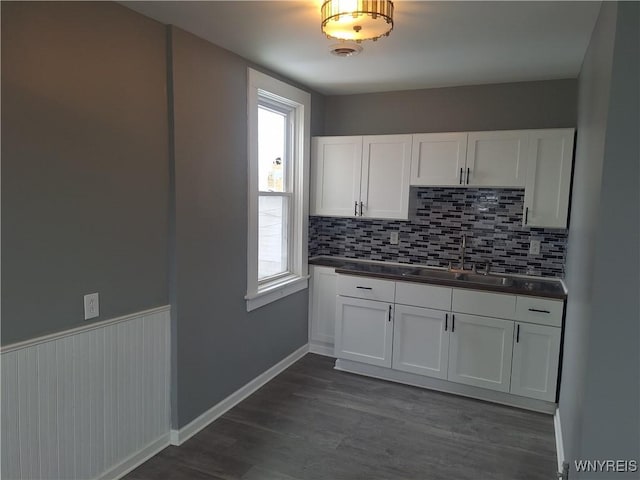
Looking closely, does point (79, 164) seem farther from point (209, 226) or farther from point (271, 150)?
point (271, 150)

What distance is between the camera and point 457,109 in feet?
12.0

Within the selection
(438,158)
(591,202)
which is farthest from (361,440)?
(438,158)

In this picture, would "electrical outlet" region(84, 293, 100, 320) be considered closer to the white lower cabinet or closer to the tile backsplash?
A: the white lower cabinet

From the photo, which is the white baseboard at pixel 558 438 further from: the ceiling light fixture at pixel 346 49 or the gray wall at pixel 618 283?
the ceiling light fixture at pixel 346 49

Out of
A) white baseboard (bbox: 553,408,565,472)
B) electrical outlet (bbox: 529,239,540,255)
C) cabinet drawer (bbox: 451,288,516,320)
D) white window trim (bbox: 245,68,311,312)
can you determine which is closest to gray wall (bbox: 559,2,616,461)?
white baseboard (bbox: 553,408,565,472)

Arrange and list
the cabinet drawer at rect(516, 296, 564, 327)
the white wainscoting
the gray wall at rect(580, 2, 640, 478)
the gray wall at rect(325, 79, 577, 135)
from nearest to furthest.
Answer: the gray wall at rect(580, 2, 640, 478) → the white wainscoting → the cabinet drawer at rect(516, 296, 564, 327) → the gray wall at rect(325, 79, 577, 135)

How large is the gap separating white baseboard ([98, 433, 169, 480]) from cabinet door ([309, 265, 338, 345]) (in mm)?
1796

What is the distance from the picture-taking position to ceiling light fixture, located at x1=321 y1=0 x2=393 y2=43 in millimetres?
1779

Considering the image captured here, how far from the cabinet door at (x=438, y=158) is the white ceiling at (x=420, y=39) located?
1.55 ft

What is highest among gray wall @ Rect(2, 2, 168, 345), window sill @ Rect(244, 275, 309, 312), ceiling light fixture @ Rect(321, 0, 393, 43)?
ceiling light fixture @ Rect(321, 0, 393, 43)

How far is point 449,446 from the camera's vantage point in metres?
2.67

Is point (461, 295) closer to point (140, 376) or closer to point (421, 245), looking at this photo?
point (421, 245)

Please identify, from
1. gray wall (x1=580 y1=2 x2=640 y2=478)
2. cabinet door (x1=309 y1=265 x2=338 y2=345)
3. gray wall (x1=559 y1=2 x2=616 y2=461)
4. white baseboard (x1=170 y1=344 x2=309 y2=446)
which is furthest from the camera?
cabinet door (x1=309 y1=265 x2=338 y2=345)

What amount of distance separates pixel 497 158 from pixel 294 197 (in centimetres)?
172
